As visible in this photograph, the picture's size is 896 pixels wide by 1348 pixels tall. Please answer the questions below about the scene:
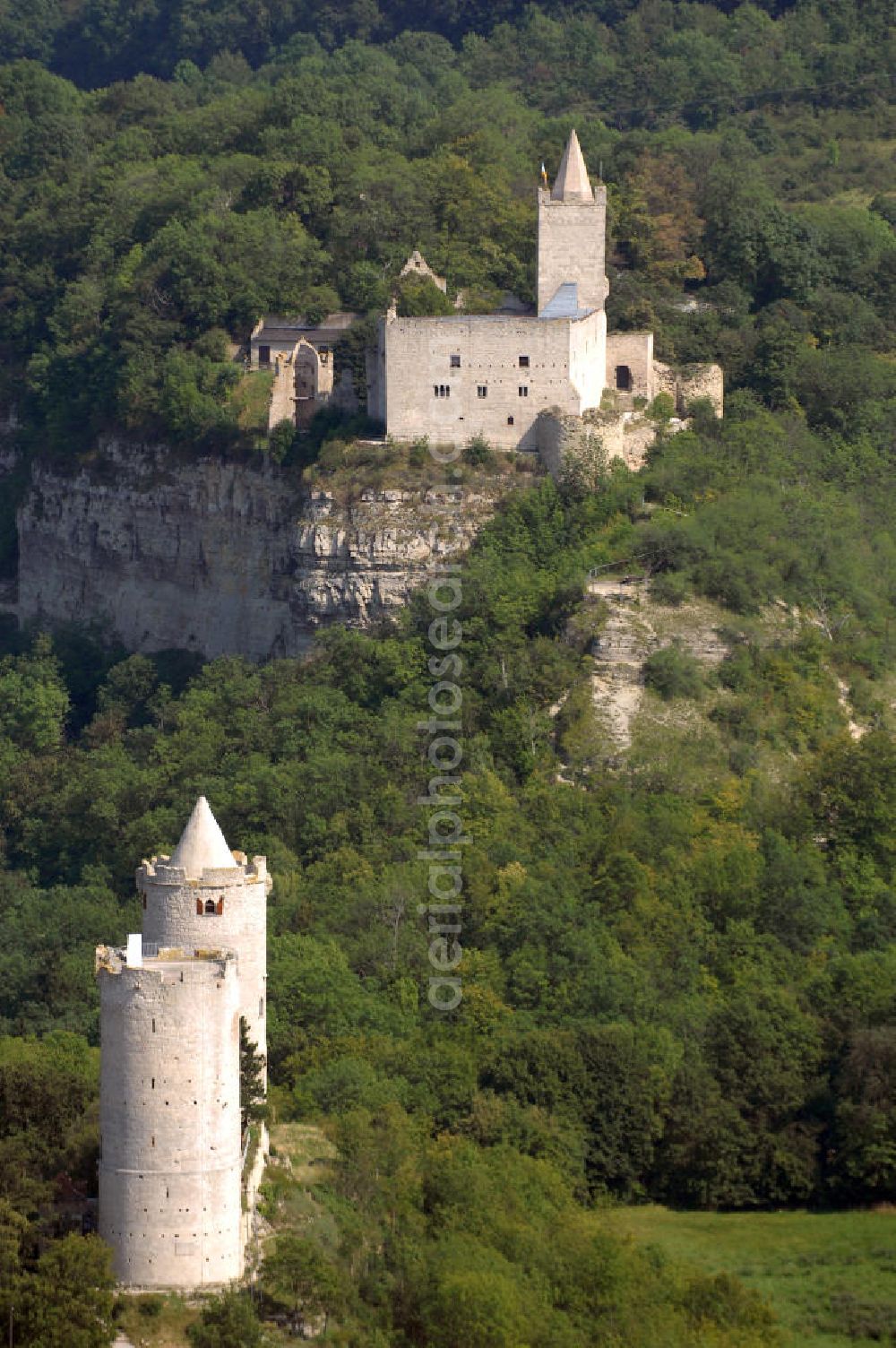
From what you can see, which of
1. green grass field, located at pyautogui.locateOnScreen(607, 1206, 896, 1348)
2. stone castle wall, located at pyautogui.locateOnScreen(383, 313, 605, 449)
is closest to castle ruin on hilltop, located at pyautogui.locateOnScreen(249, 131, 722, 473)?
stone castle wall, located at pyautogui.locateOnScreen(383, 313, 605, 449)

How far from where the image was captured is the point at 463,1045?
230 ft

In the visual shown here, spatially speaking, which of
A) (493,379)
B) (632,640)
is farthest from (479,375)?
(632,640)

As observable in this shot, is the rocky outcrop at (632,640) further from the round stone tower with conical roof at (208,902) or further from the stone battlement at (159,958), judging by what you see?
the stone battlement at (159,958)

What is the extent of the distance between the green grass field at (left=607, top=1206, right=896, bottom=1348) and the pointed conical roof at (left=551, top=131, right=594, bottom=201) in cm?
3081

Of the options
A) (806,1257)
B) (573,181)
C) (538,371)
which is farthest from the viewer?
(573,181)

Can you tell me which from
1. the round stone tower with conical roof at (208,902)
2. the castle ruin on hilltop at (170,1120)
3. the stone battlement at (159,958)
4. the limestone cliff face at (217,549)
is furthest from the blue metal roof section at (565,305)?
the castle ruin on hilltop at (170,1120)

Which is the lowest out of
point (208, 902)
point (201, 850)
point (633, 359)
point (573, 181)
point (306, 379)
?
point (208, 902)

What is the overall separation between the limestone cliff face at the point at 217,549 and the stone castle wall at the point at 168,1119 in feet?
102

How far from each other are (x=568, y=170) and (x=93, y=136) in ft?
107

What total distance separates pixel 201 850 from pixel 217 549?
32927mm

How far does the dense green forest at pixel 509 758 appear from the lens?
61.7 meters

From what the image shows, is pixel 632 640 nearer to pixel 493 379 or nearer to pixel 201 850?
pixel 493 379

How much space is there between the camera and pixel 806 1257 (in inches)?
2574

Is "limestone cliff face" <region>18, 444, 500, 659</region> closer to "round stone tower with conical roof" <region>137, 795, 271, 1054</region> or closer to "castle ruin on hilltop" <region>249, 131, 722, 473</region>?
"castle ruin on hilltop" <region>249, 131, 722, 473</region>
